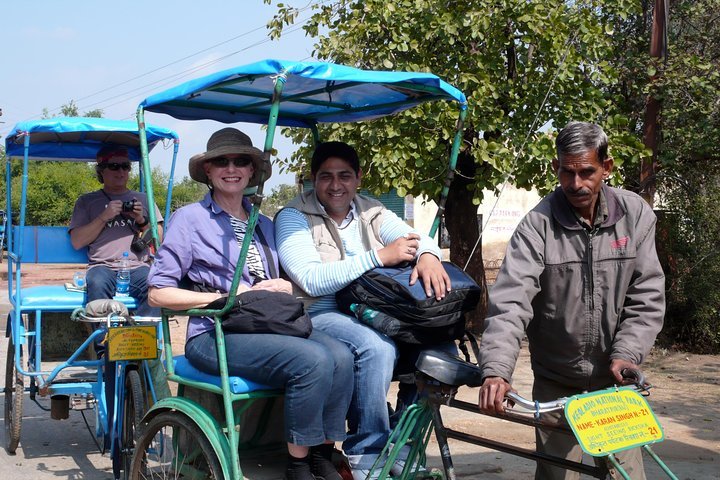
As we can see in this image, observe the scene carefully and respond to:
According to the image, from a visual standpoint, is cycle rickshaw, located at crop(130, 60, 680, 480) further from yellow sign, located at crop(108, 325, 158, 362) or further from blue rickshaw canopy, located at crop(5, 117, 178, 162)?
blue rickshaw canopy, located at crop(5, 117, 178, 162)

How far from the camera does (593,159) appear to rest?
3.03m

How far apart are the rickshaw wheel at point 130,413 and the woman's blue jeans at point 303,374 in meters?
1.20

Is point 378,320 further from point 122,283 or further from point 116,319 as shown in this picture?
point 122,283

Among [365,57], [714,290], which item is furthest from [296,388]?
[714,290]

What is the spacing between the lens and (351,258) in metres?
3.78

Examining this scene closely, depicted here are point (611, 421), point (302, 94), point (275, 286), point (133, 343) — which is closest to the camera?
point (611, 421)

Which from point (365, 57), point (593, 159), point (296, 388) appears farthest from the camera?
point (365, 57)

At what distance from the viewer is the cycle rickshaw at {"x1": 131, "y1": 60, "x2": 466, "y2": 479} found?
11.0 ft

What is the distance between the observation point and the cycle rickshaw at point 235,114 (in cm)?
336

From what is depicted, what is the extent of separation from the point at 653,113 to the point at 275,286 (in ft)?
22.4

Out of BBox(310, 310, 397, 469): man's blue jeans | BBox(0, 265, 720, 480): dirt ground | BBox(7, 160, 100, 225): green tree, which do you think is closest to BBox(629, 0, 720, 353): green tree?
BBox(0, 265, 720, 480): dirt ground

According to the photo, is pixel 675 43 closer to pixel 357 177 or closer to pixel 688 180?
pixel 688 180

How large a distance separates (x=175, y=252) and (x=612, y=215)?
1.81 metres

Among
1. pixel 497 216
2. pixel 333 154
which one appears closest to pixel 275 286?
pixel 333 154
